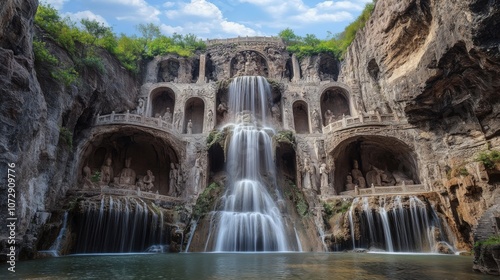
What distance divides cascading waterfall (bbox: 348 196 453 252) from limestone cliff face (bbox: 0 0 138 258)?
13416mm

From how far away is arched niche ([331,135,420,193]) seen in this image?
20930 millimetres

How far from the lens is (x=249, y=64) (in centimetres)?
3136

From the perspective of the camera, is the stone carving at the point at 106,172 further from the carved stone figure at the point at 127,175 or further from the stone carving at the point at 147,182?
the stone carving at the point at 147,182

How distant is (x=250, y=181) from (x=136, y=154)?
965 centimetres

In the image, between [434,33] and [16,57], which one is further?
[434,33]

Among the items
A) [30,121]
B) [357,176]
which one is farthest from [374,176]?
[30,121]

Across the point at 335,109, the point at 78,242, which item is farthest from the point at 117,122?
the point at 335,109

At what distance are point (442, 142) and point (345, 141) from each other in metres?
5.77

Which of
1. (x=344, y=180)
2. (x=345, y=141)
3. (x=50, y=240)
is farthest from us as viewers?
(x=344, y=180)

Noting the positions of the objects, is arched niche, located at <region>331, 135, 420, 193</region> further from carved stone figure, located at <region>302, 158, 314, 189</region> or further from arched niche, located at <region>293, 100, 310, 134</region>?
arched niche, located at <region>293, 100, 310, 134</region>

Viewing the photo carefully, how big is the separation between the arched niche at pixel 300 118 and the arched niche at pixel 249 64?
5851mm

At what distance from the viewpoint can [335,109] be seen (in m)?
28.8

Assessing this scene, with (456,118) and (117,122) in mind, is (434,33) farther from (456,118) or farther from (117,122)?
(117,122)

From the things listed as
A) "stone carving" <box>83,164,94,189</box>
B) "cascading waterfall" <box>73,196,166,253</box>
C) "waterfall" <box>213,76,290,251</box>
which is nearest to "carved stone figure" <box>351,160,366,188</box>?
"waterfall" <box>213,76,290,251</box>
